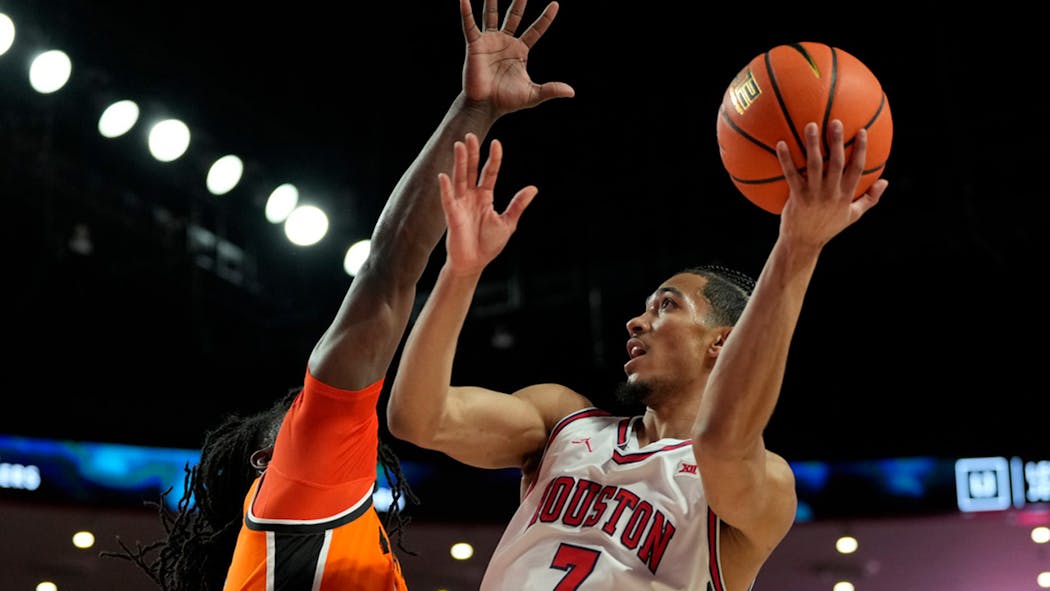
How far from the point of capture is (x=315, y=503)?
7.29ft

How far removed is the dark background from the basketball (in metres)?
4.52

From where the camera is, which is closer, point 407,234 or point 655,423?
point 407,234

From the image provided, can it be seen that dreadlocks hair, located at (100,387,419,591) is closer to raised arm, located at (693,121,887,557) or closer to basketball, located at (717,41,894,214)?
raised arm, located at (693,121,887,557)

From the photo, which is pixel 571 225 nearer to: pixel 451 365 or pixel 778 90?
pixel 451 365

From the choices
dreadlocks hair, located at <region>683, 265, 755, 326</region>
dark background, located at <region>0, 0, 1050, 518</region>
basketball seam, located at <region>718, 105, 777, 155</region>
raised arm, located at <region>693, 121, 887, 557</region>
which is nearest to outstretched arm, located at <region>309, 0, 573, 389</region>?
basketball seam, located at <region>718, 105, 777, 155</region>

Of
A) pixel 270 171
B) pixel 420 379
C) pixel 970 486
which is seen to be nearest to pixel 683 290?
pixel 420 379

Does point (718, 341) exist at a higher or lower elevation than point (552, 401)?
higher

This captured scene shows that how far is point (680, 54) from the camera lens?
23.9 feet

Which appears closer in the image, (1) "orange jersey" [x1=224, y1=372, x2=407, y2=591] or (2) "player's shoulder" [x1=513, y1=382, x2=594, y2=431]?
(1) "orange jersey" [x1=224, y1=372, x2=407, y2=591]

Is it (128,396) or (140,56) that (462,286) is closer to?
(140,56)

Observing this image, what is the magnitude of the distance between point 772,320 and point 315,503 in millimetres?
973

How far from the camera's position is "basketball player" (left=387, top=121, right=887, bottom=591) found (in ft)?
7.09

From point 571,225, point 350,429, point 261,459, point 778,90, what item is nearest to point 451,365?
point 350,429

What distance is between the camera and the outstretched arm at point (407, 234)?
2.17m
